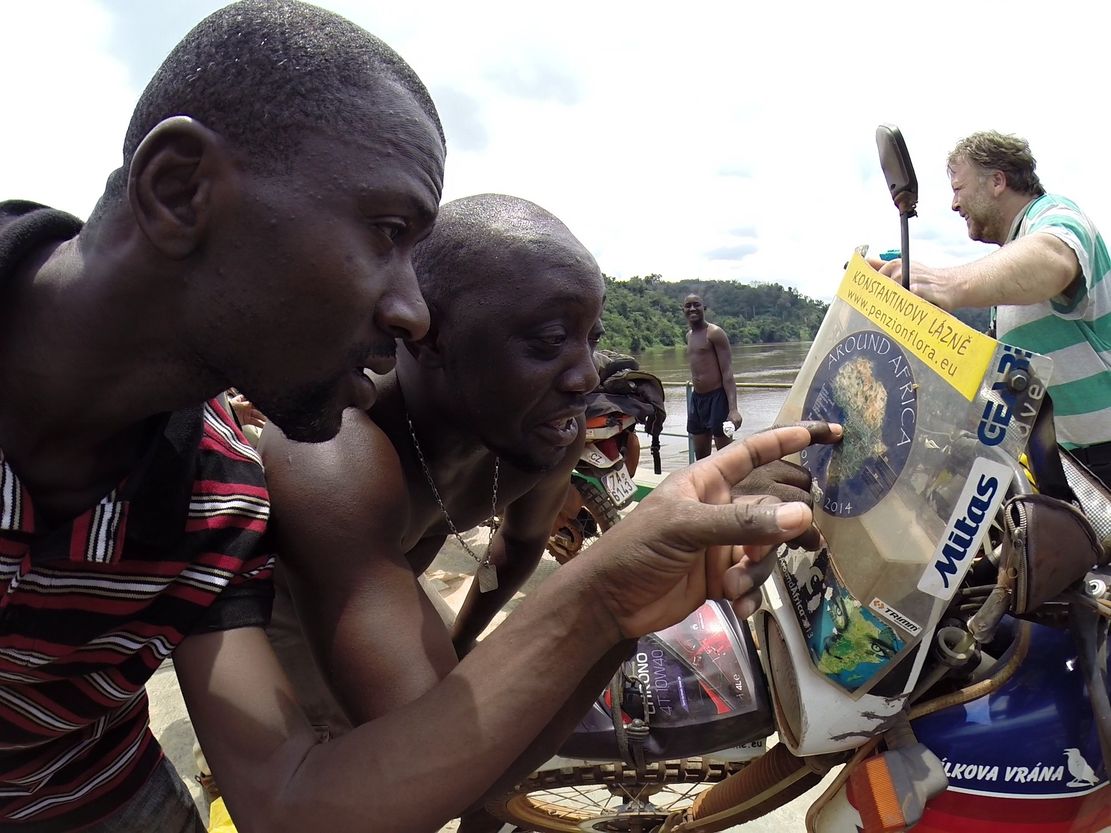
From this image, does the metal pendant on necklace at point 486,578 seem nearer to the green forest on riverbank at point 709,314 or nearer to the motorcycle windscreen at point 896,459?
the motorcycle windscreen at point 896,459

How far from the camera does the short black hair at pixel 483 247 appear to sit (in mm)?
1672

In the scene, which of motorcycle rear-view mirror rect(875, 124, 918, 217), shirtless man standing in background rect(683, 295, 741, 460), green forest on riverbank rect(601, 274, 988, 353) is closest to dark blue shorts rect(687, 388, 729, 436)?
shirtless man standing in background rect(683, 295, 741, 460)

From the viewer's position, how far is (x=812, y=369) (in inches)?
56.2

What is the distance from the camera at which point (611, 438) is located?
4633 mm

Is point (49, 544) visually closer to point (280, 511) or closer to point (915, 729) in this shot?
point (280, 511)

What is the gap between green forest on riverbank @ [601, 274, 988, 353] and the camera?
196ft

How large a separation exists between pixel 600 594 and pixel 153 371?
0.79 meters

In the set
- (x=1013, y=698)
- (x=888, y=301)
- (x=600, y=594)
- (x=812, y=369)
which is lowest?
(x=1013, y=698)

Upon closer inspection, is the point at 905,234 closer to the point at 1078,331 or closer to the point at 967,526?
the point at 967,526

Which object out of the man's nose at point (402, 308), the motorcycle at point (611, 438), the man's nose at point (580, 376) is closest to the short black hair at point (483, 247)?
the man's nose at point (580, 376)

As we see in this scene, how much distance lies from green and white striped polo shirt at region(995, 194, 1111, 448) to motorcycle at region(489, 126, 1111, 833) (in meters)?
0.98

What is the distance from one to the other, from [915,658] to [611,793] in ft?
4.01

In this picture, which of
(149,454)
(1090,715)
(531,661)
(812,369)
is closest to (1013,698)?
(1090,715)

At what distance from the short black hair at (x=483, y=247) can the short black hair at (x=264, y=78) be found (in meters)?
0.64
